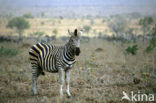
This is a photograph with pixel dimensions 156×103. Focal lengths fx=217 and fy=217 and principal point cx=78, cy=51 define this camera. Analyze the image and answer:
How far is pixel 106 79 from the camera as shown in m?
9.52

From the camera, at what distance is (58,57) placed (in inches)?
269

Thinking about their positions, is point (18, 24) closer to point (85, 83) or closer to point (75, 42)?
point (85, 83)

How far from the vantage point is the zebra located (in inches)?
259

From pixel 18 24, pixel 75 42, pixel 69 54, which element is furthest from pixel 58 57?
pixel 18 24

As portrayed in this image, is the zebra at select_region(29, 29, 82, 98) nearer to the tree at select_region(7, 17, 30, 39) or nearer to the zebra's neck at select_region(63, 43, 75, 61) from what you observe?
the zebra's neck at select_region(63, 43, 75, 61)

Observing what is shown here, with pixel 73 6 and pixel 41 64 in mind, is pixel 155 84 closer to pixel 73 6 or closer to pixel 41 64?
pixel 41 64

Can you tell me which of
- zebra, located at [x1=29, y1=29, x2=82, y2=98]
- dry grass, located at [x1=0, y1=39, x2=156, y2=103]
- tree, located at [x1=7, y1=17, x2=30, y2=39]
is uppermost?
tree, located at [x1=7, y1=17, x2=30, y2=39]

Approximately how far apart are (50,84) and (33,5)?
297 ft

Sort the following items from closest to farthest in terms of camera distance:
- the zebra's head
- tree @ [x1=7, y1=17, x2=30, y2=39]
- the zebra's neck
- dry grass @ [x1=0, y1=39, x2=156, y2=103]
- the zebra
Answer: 1. the zebra's head
2. the zebra
3. the zebra's neck
4. dry grass @ [x1=0, y1=39, x2=156, y2=103]
5. tree @ [x1=7, y1=17, x2=30, y2=39]

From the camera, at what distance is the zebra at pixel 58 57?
6578 millimetres

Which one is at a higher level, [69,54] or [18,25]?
[18,25]

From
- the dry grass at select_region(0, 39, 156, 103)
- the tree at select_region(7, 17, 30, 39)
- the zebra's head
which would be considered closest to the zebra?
the zebra's head

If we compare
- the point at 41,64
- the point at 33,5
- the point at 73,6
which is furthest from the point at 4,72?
the point at 73,6

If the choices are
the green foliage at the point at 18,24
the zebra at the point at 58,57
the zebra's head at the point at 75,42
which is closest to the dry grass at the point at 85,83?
the zebra at the point at 58,57
